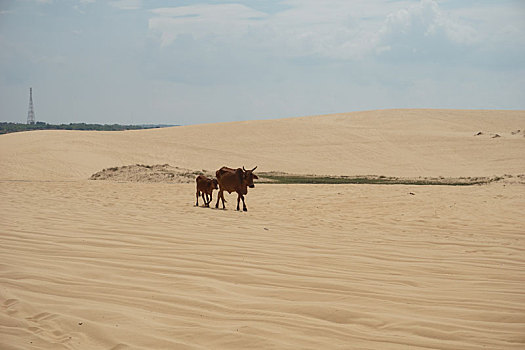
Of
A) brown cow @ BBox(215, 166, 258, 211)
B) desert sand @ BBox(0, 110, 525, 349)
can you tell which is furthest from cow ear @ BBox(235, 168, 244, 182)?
desert sand @ BBox(0, 110, 525, 349)

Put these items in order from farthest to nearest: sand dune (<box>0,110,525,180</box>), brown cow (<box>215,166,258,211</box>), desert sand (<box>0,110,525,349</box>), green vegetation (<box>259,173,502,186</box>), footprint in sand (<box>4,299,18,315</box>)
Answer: sand dune (<box>0,110,525,180</box>)
green vegetation (<box>259,173,502,186</box>)
brown cow (<box>215,166,258,211</box>)
footprint in sand (<box>4,299,18,315</box>)
desert sand (<box>0,110,525,349</box>)

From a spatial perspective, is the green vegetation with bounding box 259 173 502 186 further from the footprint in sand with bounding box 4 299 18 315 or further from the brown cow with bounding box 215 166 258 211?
the footprint in sand with bounding box 4 299 18 315

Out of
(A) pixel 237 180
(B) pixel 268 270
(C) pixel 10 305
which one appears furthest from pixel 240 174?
(C) pixel 10 305

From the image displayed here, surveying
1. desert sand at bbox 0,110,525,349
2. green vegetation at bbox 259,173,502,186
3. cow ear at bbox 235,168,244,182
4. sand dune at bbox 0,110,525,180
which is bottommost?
desert sand at bbox 0,110,525,349

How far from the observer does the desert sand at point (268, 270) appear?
3.60 metres

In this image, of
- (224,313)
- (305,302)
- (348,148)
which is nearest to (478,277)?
(305,302)

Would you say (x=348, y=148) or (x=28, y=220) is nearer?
(x=28, y=220)

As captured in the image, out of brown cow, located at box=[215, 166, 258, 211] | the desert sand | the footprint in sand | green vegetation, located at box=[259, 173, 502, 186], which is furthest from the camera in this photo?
green vegetation, located at box=[259, 173, 502, 186]

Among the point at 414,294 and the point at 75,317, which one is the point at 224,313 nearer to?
the point at 75,317

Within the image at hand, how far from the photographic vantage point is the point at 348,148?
39000 mm

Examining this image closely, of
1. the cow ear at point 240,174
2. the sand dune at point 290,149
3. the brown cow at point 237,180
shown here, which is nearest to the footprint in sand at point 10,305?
the brown cow at point 237,180

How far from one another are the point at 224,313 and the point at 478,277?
2.93 metres

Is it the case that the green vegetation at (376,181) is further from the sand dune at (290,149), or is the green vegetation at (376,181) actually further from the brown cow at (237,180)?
the brown cow at (237,180)

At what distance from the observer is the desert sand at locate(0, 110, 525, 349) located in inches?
142
